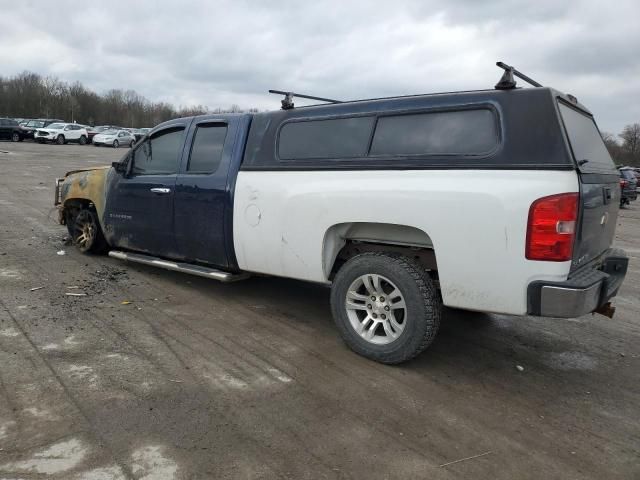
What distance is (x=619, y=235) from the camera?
12.1 metres

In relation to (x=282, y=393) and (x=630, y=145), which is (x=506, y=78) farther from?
(x=630, y=145)

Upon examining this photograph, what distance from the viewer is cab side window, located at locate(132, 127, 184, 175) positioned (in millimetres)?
5508

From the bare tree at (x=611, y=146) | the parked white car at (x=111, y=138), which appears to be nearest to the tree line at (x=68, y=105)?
the parked white car at (x=111, y=138)

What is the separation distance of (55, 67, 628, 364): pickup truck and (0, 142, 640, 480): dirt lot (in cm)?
49

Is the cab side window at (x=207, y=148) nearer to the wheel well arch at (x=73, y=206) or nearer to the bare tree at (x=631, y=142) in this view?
the wheel well arch at (x=73, y=206)

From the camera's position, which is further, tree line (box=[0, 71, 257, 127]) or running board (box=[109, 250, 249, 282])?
tree line (box=[0, 71, 257, 127])

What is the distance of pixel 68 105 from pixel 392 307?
244 feet

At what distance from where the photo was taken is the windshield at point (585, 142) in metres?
3.35

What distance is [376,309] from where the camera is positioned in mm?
3889

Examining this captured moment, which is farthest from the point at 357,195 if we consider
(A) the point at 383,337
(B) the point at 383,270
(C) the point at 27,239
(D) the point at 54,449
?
(C) the point at 27,239

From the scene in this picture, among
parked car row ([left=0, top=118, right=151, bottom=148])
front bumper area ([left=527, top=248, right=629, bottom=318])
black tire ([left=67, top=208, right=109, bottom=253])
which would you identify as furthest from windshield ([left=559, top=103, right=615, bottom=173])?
parked car row ([left=0, top=118, right=151, bottom=148])

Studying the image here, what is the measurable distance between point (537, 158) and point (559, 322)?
2.60 meters

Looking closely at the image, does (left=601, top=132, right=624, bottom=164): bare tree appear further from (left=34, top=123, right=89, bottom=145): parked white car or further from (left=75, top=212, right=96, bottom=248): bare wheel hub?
(left=34, top=123, right=89, bottom=145): parked white car

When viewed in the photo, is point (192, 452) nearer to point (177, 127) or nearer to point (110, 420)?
point (110, 420)
